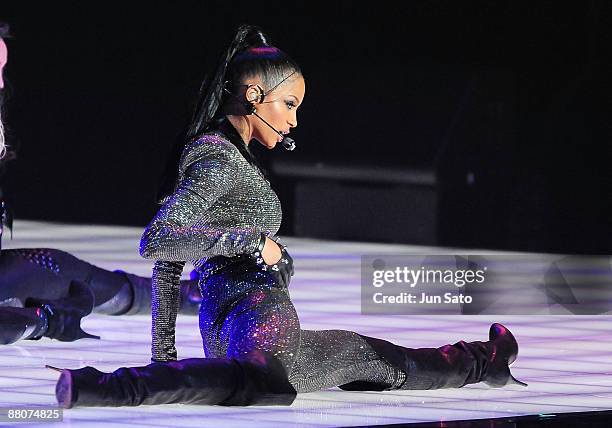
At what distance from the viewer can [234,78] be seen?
7.85 feet

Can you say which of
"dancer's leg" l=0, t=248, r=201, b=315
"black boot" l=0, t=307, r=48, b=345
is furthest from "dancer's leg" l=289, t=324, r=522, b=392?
"dancer's leg" l=0, t=248, r=201, b=315

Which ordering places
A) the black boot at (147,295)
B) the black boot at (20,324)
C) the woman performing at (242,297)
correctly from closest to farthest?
the woman performing at (242,297), the black boot at (20,324), the black boot at (147,295)

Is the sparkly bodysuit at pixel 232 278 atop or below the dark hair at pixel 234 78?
below

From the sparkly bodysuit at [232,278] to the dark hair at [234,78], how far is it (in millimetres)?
45

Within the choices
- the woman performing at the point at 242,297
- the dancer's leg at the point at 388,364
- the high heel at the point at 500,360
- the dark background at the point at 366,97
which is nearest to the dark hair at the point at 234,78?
the woman performing at the point at 242,297

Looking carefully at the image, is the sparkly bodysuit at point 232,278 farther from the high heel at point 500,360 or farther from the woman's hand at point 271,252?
the high heel at point 500,360

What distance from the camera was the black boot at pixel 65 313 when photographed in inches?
116

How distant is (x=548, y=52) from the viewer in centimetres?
639

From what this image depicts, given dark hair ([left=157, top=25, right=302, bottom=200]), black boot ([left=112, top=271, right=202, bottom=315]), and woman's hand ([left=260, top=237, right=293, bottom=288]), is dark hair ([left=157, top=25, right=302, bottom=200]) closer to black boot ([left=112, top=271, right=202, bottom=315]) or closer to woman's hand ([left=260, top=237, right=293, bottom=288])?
woman's hand ([left=260, top=237, right=293, bottom=288])

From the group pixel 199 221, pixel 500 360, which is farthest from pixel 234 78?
pixel 500 360

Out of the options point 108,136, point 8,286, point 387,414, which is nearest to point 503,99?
point 108,136

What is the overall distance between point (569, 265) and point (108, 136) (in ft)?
8.14

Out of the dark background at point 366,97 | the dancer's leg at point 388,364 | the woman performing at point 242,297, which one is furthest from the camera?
the dark background at point 366,97

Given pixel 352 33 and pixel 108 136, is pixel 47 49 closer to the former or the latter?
pixel 108 136
